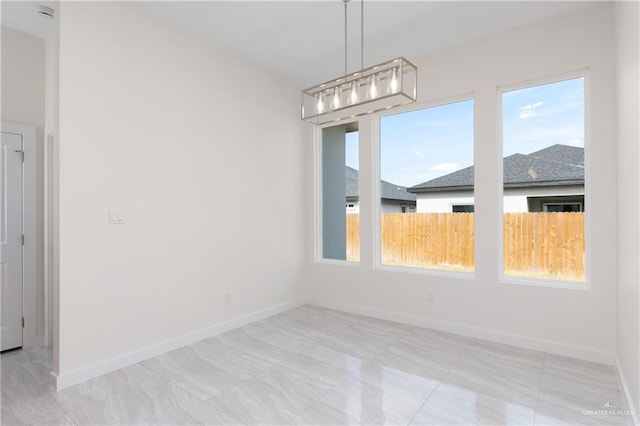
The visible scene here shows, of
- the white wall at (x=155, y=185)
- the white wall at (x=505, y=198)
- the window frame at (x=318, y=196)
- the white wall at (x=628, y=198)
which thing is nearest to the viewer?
the white wall at (x=628, y=198)

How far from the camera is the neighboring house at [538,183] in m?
3.16

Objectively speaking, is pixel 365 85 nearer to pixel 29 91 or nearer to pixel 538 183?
pixel 538 183

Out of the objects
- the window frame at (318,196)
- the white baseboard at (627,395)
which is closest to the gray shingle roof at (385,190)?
the window frame at (318,196)

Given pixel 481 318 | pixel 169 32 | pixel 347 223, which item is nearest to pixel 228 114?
pixel 169 32

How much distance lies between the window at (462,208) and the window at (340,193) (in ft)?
4.12

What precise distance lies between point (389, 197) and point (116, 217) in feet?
9.95

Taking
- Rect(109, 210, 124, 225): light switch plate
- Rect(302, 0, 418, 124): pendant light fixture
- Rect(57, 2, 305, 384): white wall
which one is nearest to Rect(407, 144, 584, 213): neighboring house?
Rect(302, 0, 418, 124): pendant light fixture

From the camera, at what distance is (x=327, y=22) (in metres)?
3.20

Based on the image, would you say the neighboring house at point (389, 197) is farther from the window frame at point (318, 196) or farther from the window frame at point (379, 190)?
the window frame at point (318, 196)

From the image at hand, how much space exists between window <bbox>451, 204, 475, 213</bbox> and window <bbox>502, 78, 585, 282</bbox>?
0.34m

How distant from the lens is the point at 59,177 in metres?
2.58

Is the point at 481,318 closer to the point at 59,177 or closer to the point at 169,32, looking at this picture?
the point at 59,177

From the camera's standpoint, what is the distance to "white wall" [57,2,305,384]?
105 inches

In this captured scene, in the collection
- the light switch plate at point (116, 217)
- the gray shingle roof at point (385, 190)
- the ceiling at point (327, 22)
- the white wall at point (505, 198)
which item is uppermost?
the ceiling at point (327, 22)
